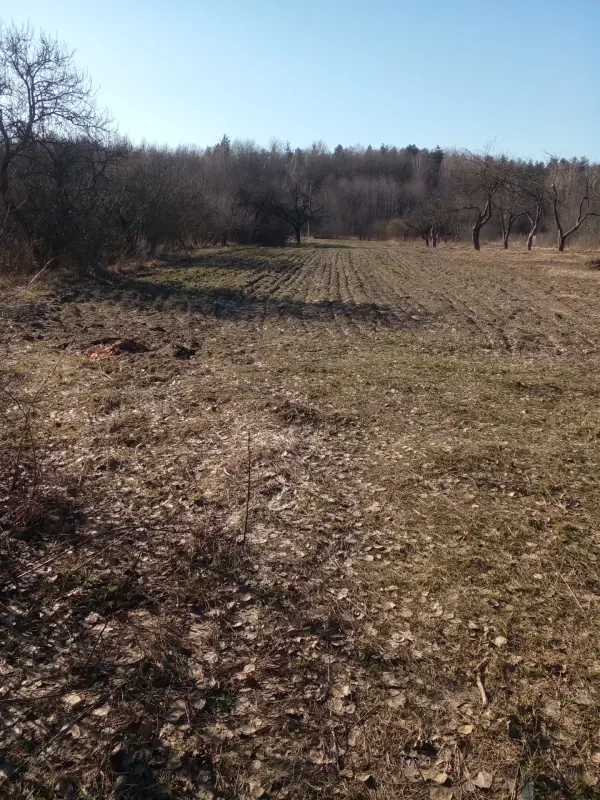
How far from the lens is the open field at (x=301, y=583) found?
3.13m

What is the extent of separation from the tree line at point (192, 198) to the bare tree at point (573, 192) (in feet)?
0.45

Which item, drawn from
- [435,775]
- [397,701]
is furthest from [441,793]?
[397,701]

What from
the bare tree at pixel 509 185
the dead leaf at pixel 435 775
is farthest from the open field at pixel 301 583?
the bare tree at pixel 509 185

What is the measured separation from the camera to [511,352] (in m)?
12.1

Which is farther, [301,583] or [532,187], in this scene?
[532,187]

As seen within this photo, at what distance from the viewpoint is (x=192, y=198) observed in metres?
41.6

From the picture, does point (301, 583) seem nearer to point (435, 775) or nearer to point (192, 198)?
point (435, 775)

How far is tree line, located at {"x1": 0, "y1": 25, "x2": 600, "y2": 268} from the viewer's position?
22125 millimetres

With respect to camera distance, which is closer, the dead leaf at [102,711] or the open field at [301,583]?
the open field at [301,583]

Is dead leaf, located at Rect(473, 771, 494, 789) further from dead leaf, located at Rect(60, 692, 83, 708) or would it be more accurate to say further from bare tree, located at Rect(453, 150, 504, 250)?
bare tree, located at Rect(453, 150, 504, 250)

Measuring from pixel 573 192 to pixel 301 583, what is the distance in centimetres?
4836

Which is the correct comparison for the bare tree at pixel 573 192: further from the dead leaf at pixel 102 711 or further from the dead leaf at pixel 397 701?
the dead leaf at pixel 102 711

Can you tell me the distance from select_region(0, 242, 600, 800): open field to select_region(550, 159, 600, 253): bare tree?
3453 centimetres

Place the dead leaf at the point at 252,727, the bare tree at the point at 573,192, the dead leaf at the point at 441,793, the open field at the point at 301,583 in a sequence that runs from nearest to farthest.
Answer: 1. the dead leaf at the point at 441,793
2. the open field at the point at 301,583
3. the dead leaf at the point at 252,727
4. the bare tree at the point at 573,192
